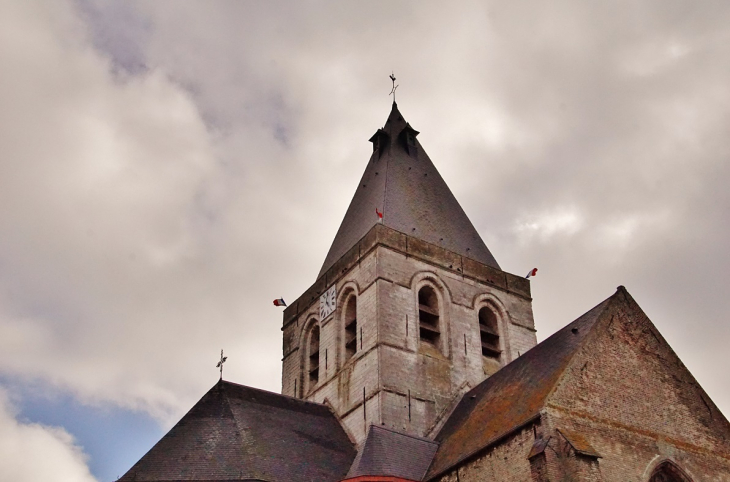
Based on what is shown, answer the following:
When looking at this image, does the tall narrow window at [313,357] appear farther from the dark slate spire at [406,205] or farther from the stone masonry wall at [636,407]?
the stone masonry wall at [636,407]

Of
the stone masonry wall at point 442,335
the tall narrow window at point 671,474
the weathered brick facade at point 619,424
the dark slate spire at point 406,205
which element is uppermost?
the dark slate spire at point 406,205

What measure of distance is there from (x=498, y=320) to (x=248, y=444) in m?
9.21

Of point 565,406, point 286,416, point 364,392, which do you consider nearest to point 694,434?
point 565,406

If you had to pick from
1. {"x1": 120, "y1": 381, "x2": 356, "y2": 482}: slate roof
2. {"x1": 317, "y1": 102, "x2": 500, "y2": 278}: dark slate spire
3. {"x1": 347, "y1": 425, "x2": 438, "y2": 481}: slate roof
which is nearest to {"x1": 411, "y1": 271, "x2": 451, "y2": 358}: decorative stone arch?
{"x1": 317, "y1": 102, "x2": 500, "y2": 278}: dark slate spire

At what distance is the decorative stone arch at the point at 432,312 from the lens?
848 inches

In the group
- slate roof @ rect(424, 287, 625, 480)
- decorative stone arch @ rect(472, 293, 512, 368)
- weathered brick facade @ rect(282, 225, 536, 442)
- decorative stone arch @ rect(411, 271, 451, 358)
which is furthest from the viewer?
decorative stone arch @ rect(472, 293, 512, 368)

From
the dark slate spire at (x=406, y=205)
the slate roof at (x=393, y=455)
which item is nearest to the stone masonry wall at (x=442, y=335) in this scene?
the slate roof at (x=393, y=455)

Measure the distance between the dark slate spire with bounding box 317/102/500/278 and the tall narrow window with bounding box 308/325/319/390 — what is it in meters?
2.12

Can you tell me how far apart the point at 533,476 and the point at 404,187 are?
524 inches

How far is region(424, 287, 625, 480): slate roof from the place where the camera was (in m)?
15.1

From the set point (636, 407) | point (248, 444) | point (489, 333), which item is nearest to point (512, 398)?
point (636, 407)

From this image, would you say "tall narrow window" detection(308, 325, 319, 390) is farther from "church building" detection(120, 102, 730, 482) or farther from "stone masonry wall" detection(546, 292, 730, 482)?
"stone masonry wall" detection(546, 292, 730, 482)

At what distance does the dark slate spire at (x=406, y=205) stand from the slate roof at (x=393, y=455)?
7.23 metres

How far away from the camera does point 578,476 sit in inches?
509
